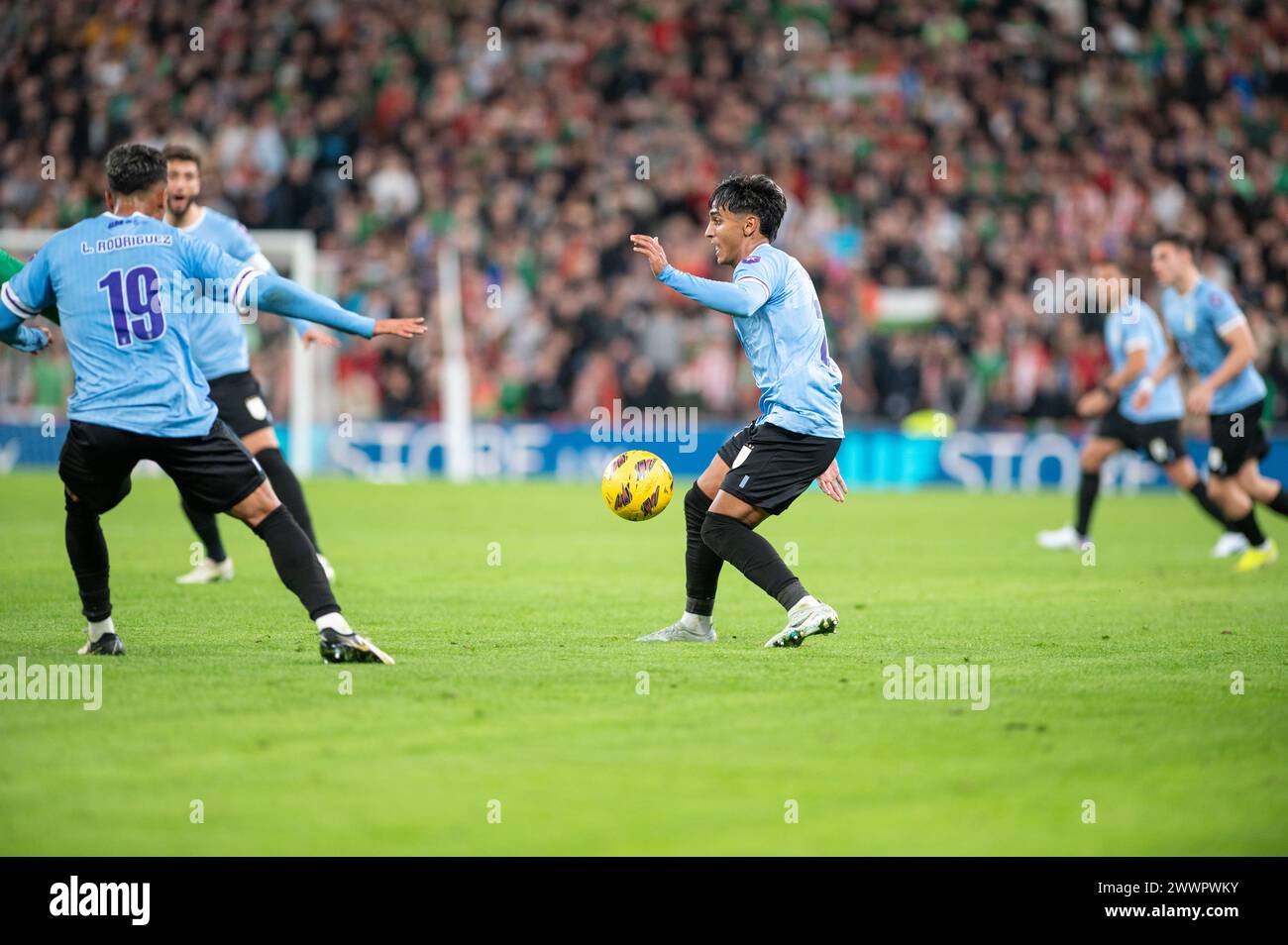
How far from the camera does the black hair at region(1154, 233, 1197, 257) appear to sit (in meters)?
13.9

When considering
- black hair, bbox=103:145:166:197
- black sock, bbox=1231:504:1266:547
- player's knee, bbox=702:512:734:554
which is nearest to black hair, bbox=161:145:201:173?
black hair, bbox=103:145:166:197

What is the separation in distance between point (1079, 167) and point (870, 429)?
269 inches

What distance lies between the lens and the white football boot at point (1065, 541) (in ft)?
50.8

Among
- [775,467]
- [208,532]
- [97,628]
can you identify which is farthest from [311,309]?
[208,532]

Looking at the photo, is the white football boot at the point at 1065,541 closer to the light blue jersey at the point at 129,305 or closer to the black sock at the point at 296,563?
the black sock at the point at 296,563

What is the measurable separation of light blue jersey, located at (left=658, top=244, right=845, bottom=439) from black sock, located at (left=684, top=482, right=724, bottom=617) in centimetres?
61

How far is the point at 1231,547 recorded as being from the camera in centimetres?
1547

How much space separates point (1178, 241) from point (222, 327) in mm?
7758

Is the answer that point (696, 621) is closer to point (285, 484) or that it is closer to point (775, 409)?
point (775, 409)

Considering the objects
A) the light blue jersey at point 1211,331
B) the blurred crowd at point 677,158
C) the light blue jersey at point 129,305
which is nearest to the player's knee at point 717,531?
the light blue jersey at point 129,305

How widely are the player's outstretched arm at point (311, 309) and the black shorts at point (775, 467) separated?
6.12 feet

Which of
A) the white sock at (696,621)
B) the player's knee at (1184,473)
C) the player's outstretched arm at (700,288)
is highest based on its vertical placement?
Answer: the player's outstretched arm at (700,288)

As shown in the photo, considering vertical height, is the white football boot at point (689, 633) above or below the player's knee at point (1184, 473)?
below
